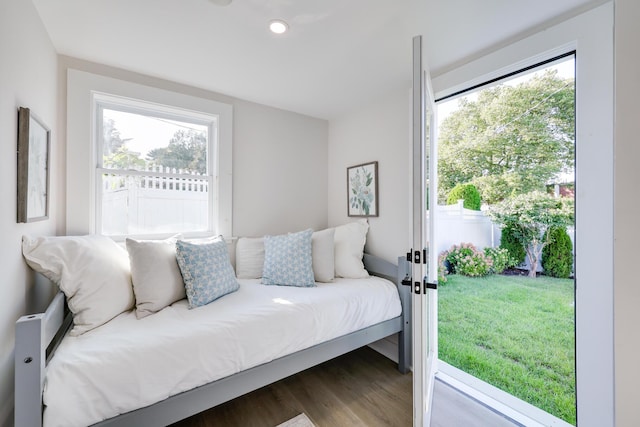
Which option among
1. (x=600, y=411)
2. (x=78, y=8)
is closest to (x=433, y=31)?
(x=78, y=8)

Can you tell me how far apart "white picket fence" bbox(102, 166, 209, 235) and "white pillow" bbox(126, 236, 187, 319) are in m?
0.55

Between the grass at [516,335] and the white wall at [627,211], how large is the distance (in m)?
1.25

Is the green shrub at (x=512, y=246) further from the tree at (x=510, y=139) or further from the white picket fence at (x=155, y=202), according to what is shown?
the white picket fence at (x=155, y=202)

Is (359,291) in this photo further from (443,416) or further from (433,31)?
(433,31)

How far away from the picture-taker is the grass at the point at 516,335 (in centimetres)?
184

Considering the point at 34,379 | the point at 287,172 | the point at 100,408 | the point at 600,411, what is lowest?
the point at 600,411

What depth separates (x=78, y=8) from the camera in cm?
140

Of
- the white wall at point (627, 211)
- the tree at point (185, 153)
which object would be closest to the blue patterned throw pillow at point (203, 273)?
the tree at point (185, 153)

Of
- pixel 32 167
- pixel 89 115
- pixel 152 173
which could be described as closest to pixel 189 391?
pixel 32 167

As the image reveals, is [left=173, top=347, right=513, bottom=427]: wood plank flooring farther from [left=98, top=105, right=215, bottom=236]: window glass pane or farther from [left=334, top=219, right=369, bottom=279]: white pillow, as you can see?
[left=98, top=105, right=215, bottom=236]: window glass pane

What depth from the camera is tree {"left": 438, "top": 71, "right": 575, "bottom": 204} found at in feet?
5.81

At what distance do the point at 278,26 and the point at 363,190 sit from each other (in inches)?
62.2

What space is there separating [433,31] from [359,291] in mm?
1795

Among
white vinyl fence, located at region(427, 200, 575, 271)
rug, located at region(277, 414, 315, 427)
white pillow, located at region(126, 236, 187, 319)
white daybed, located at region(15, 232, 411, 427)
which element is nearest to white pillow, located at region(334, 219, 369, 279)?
white daybed, located at region(15, 232, 411, 427)
